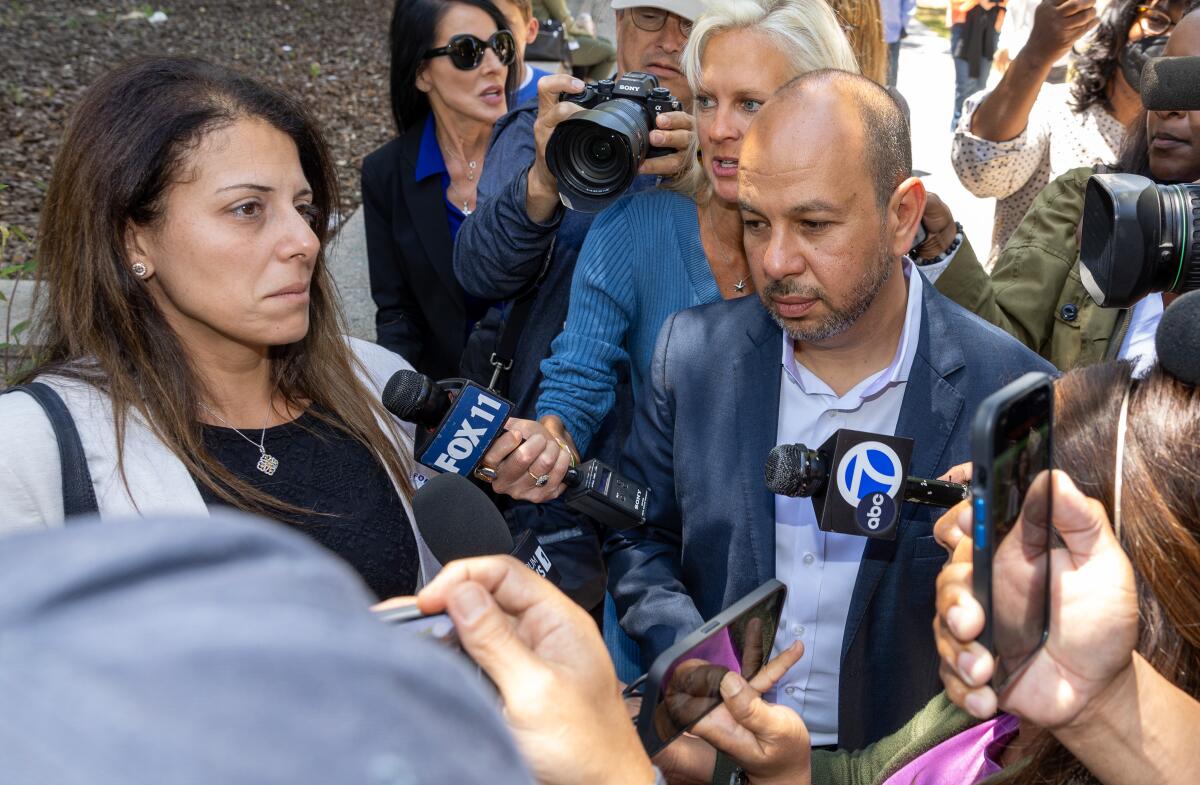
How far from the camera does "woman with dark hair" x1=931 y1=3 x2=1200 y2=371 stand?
8.41ft

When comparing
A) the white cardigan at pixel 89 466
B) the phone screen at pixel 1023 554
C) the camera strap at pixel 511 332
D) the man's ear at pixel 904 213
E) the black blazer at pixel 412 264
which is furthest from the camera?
the black blazer at pixel 412 264

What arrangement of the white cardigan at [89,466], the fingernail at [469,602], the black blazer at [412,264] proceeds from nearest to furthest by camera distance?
1. the fingernail at [469,602]
2. the white cardigan at [89,466]
3. the black blazer at [412,264]

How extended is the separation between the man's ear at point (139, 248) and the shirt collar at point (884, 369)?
1.30 meters

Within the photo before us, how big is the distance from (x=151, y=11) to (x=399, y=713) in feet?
35.5

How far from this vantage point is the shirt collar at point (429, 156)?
368 centimetres


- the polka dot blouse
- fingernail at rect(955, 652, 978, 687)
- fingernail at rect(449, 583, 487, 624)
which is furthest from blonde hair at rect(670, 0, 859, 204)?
fingernail at rect(449, 583, 487, 624)

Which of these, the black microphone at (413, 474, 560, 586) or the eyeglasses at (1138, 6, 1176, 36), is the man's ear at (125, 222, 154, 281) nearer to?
the black microphone at (413, 474, 560, 586)

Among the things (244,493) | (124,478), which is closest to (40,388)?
(124,478)

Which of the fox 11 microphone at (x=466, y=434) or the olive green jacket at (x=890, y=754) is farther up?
the fox 11 microphone at (x=466, y=434)

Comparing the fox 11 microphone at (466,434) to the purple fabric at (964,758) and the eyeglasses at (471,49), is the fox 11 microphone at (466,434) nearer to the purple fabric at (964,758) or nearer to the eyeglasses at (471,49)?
the purple fabric at (964,758)

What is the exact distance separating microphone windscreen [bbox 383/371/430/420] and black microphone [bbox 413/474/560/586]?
524mm

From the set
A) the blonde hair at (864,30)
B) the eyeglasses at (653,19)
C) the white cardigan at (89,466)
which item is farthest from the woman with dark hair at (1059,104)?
the white cardigan at (89,466)

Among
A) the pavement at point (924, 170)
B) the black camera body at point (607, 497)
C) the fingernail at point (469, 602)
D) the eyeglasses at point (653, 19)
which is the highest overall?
the eyeglasses at point (653, 19)

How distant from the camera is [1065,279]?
2.81m
